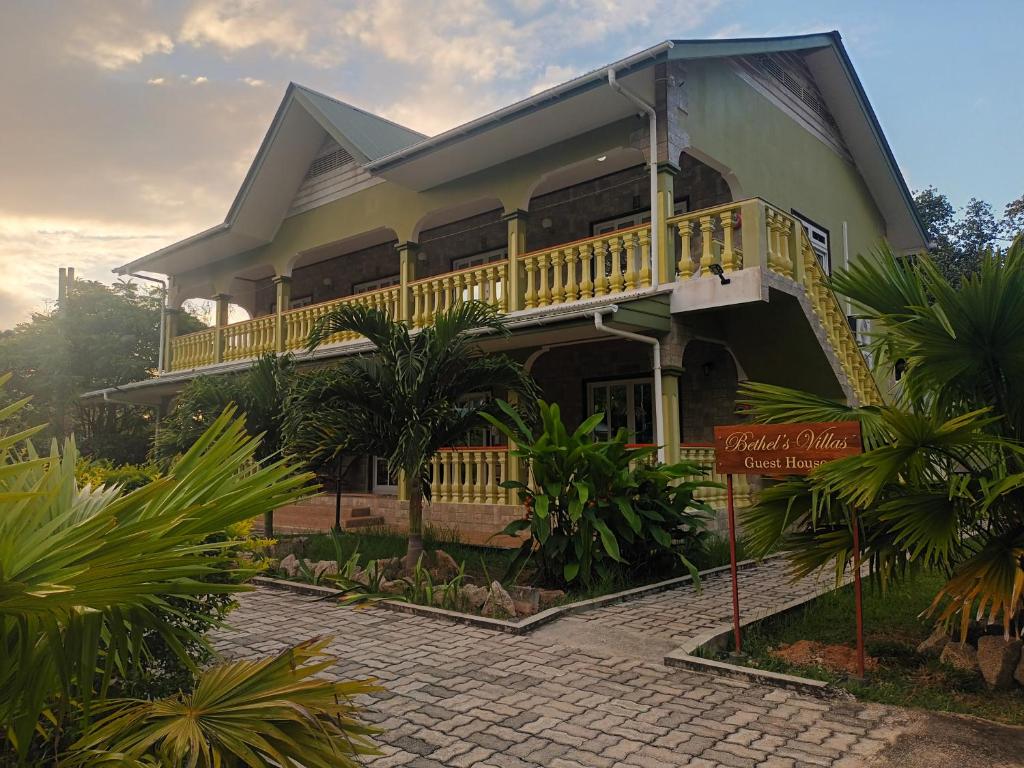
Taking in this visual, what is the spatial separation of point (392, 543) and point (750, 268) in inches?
243

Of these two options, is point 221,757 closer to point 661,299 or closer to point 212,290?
point 661,299

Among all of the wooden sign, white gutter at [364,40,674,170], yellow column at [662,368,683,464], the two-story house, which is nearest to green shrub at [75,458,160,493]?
the two-story house

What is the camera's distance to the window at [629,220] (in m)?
12.9

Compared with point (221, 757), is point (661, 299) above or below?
above

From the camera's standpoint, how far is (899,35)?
6.45m

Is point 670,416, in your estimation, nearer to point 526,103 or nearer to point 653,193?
point 653,193

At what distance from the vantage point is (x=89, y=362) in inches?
903

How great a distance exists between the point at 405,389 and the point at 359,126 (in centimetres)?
965

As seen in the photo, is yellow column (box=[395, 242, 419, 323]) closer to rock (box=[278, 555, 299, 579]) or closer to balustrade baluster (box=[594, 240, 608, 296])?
balustrade baluster (box=[594, 240, 608, 296])

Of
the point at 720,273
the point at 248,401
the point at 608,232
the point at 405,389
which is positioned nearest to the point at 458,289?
the point at 608,232

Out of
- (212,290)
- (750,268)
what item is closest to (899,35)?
(750,268)

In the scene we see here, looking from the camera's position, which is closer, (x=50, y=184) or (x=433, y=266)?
(x=50, y=184)

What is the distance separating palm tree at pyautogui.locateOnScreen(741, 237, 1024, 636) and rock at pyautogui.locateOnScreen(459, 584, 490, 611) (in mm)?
2548

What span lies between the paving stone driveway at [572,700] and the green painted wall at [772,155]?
745 cm
